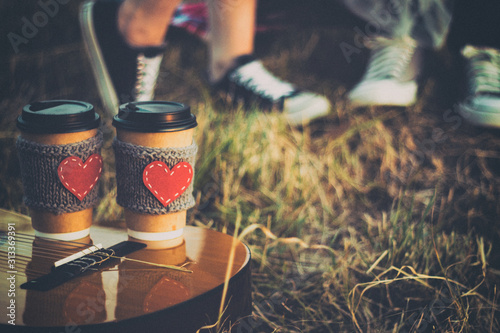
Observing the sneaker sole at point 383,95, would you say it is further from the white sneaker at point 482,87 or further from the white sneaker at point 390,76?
the white sneaker at point 482,87

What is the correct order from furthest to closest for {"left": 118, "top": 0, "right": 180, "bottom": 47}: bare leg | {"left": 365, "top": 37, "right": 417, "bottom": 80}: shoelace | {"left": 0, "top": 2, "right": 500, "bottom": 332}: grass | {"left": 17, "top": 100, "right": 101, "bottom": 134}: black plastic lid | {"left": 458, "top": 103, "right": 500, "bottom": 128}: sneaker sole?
{"left": 365, "top": 37, "right": 417, "bottom": 80}: shoelace < {"left": 458, "top": 103, "right": 500, "bottom": 128}: sneaker sole < {"left": 118, "top": 0, "right": 180, "bottom": 47}: bare leg < {"left": 0, "top": 2, "right": 500, "bottom": 332}: grass < {"left": 17, "top": 100, "right": 101, "bottom": 134}: black plastic lid

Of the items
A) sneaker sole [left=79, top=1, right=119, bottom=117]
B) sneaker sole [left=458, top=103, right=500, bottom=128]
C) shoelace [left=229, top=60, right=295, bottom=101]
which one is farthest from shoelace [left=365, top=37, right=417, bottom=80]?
sneaker sole [left=79, top=1, right=119, bottom=117]

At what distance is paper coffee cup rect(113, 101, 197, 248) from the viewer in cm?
70

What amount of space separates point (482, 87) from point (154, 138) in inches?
53.3

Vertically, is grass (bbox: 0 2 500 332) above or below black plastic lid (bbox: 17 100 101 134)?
below

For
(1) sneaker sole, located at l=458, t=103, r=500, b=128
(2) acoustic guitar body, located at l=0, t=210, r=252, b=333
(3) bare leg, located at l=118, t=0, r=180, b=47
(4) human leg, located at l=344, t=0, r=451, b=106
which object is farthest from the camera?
(4) human leg, located at l=344, t=0, r=451, b=106

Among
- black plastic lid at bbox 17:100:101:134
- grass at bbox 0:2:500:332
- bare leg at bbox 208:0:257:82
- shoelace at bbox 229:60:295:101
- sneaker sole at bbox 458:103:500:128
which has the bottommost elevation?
grass at bbox 0:2:500:332

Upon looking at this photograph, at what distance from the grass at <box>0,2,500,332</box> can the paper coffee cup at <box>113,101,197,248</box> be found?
13 cm

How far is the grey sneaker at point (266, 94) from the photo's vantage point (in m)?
1.58

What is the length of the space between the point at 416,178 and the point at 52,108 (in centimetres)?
112

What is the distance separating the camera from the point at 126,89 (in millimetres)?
1448

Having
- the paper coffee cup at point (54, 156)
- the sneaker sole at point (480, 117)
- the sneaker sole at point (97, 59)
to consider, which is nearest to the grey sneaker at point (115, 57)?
the sneaker sole at point (97, 59)

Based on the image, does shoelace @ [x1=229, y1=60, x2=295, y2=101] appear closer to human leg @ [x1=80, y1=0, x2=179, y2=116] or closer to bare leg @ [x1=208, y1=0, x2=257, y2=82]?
bare leg @ [x1=208, y1=0, x2=257, y2=82]

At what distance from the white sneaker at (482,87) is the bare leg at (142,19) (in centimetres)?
108
